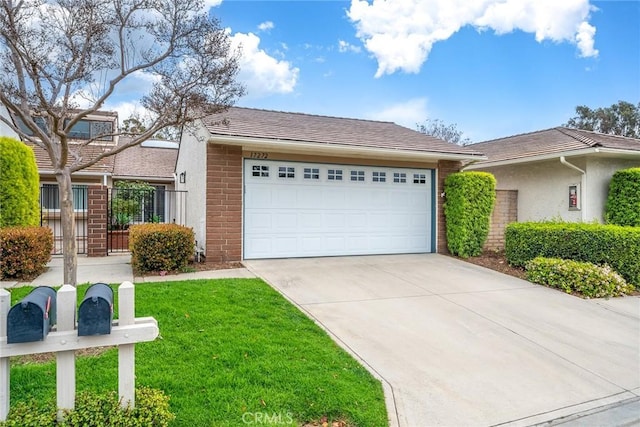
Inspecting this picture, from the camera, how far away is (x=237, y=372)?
3.44m

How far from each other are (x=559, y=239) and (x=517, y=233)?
2.94 ft

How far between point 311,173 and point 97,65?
221 inches

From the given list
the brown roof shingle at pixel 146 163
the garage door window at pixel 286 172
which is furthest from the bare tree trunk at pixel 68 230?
the brown roof shingle at pixel 146 163

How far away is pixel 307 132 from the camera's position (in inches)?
382

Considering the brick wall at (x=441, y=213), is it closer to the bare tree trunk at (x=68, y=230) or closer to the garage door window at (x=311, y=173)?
the garage door window at (x=311, y=173)

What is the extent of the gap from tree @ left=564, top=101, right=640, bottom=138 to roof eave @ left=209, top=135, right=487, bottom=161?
104 ft

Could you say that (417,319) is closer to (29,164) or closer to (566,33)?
(29,164)

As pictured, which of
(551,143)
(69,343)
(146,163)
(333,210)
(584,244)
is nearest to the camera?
(69,343)

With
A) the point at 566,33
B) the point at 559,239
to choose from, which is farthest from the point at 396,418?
the point at 566,33

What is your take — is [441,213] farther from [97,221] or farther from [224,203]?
[97,221]

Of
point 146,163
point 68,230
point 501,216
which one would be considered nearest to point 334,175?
point 501,216

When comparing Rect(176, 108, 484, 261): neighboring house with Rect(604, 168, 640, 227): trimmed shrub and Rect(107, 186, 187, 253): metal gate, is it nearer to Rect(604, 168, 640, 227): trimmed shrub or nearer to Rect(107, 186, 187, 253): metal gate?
Rect(107, 186, 187, 253): metal gate

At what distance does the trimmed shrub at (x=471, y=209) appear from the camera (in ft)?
32.3

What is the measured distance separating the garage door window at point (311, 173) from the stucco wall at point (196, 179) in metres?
2.43
